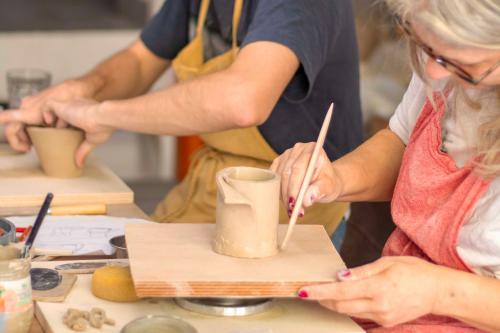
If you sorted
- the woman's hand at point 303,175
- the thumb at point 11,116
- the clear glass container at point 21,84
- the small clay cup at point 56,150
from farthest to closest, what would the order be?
the clear glass container at point 21,84, the thumb at point 11,116, the small clay cup at point 56,150, the woman's hand at point 303,175

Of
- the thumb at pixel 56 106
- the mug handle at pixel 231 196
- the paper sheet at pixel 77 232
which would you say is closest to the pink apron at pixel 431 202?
the mug handle at pixel 231 196

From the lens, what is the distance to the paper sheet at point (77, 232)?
177 centimetres

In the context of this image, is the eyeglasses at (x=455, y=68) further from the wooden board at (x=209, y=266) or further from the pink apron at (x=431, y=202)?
the wooden board at (x=209, y=266)

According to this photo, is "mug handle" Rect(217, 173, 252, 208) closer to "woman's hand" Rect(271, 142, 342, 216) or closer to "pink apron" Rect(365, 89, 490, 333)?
"woman's hand" Rect(271, 142, 342, 216)

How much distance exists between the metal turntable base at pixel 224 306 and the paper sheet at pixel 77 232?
1.12 ft

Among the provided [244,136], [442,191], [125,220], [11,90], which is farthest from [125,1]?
[442,191]

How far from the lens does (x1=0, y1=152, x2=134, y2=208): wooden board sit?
6.73 ft

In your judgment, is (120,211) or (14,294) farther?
(120,211)

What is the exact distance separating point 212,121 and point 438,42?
77 cm

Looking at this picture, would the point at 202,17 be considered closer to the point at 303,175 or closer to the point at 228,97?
the point at 228,97

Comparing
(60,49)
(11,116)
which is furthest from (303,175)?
(60,49)

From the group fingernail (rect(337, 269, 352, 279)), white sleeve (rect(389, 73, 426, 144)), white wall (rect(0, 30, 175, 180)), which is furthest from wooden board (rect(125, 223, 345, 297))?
white wall (rect(0, 30, 175, 180))

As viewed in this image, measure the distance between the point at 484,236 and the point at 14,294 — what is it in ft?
2.49

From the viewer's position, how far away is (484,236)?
5.06ft
